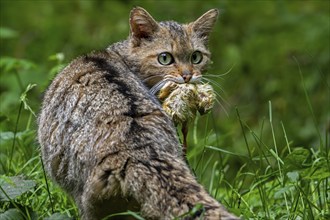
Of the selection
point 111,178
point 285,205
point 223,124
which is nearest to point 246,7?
point 223,124

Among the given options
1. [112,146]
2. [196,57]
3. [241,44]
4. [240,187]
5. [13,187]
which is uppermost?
[241,44]

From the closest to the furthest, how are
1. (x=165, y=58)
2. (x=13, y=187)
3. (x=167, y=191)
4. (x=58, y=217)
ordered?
(x=167, y=191) → (x=58, y=217) → (x=13, y=187) → (x=165, y=58)

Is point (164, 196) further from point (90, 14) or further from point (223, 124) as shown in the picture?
point (90, 14)

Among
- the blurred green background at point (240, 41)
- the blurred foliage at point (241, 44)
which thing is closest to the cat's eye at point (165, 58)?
the blurred foliage at point (241, 44)

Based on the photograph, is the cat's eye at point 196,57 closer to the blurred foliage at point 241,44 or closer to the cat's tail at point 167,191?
the cat's tail at point 167,191

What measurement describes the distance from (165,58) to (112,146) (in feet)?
4.51

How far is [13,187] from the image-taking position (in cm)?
466

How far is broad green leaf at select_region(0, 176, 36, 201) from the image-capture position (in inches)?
181

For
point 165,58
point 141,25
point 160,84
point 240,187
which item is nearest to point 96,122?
point 160,84

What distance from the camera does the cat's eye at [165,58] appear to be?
5.41 metres

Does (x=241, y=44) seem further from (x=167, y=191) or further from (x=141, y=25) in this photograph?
(x=167, y=191)

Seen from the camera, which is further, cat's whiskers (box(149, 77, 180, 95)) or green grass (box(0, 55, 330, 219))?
cat's whiskers (box(149, 77, 180, 95))

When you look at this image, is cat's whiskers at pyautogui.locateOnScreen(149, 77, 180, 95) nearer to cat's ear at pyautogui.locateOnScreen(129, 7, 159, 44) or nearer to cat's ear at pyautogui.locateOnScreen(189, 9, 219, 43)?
cat's ear at pyautogui.locateOnScreen(129, 7, 159, 44)

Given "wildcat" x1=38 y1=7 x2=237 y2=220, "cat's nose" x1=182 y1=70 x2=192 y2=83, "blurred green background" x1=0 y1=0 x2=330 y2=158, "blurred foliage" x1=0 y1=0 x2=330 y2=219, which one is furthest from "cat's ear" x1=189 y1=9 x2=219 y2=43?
"blurred green background" x1=0 y1=0 x2=330 y2=158
